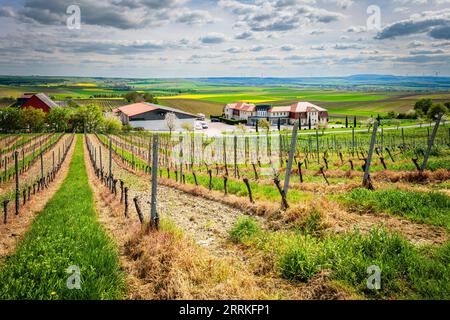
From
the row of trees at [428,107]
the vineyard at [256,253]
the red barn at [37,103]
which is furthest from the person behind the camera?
the red barn at [37,103]

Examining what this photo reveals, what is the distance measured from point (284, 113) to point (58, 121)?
74.0 m

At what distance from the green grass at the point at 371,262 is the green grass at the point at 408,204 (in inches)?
69.2

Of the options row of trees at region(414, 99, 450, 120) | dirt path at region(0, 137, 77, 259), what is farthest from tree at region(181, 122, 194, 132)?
row of trees at region(414, 99, 450, 120)

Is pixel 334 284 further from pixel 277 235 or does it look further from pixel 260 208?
pixel 260 208

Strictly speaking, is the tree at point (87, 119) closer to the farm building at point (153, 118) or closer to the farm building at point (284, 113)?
the farm building at point (153, 118)

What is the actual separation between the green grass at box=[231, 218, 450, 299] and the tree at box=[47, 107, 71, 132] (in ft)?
313

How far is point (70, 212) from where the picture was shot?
36.7 ft

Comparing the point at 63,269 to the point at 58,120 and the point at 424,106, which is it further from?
the point at 424,106

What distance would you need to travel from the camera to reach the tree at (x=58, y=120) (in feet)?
293

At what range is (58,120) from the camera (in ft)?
296

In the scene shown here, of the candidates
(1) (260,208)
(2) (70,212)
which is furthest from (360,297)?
(2) (70,212)

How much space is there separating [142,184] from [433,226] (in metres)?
16.7

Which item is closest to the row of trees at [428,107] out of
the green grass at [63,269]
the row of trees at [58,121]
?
the row of trees at [58,121]

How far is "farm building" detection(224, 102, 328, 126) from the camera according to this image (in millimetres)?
112000
